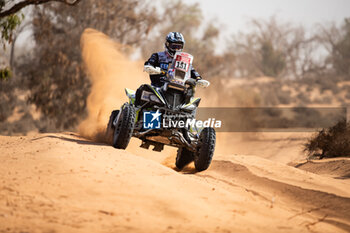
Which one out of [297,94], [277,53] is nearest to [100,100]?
[297,94]

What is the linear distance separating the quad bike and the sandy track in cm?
65

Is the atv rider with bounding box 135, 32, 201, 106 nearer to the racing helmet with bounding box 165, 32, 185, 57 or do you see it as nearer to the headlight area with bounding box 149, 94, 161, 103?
the racing helmet with bounding box 165, 32, 185, 57

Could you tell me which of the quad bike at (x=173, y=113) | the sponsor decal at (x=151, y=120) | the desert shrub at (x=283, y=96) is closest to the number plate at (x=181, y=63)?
the quad bike at (x=173, y=113)

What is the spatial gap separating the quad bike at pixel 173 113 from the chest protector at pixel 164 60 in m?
0.37

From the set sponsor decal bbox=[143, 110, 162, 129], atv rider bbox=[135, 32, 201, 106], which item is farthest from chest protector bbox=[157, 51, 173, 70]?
sponsor decal bbox=[143, 110, 162, 129]

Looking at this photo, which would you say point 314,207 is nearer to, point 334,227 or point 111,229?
point 334,227

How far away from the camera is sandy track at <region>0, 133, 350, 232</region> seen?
198 inches

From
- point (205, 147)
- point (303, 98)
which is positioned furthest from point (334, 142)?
point (303, 98)

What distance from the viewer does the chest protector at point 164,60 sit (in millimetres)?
10016

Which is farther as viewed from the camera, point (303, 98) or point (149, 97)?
point (303, 98)

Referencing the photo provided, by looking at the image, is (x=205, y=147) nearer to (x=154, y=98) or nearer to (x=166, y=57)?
(x=154, y=98)

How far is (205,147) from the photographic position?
356 inches

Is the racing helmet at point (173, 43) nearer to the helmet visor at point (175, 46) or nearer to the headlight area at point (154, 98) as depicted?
the helmet visor at point (175, 46)

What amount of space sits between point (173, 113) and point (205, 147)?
0.93 meters
